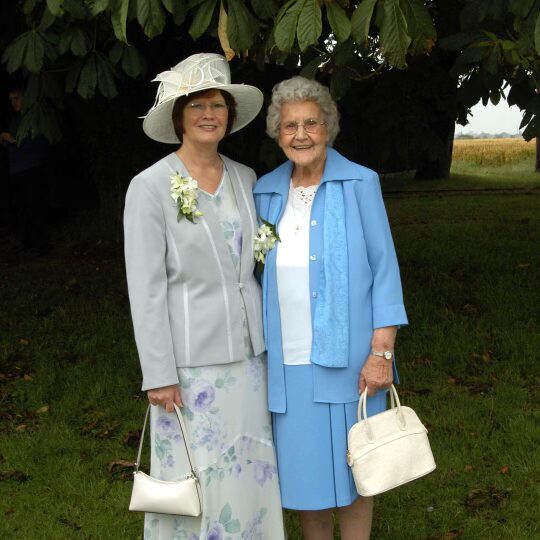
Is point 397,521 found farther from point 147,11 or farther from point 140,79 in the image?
point 140,79

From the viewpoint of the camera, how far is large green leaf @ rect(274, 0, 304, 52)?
3.09 m

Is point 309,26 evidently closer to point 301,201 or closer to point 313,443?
point 301,201

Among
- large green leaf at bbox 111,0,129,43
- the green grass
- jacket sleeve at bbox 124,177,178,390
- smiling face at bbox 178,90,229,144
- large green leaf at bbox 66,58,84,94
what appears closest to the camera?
jacket sleeve at bbox 124,177,178,390

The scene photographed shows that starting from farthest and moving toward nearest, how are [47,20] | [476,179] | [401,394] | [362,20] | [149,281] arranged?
[476,179], [401,394], [47,20], [362,20], [149,281]

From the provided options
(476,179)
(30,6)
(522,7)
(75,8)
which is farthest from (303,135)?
(476,179)

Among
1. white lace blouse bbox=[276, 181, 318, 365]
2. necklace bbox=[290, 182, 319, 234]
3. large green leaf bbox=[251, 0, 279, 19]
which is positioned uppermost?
large green leaf bbox=[251, 0, 279, 19]

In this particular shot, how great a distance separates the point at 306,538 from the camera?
11.3ft

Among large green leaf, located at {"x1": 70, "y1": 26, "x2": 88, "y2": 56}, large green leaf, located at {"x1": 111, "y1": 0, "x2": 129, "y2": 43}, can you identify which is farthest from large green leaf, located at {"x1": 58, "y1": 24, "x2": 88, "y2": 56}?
large green leaf, located at {"x1": 111, "y1": 0, "x2": 129, "y2": 43}

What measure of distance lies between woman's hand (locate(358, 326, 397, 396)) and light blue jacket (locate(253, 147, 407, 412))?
28 millimetres

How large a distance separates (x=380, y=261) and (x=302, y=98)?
57 cm

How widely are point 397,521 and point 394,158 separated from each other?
2.82 metres

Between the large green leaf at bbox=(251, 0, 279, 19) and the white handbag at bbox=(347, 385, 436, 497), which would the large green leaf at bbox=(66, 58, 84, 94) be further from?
the white handbag at bbox=(347, 385, 436, 497)

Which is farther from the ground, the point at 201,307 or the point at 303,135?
the point at 303,135

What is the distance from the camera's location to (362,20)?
125 inches
